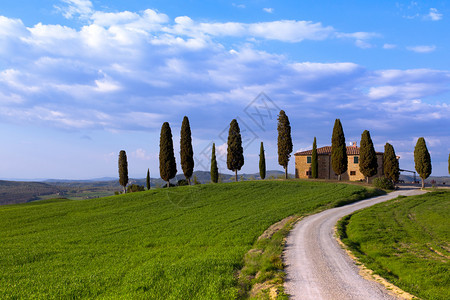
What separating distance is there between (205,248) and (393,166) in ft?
166

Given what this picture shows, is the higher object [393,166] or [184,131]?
[184,131]

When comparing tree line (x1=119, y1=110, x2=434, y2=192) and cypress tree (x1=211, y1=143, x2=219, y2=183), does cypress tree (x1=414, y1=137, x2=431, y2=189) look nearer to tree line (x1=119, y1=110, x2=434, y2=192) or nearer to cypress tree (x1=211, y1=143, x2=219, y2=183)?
tree line (x1=119, y1=110, x2=434, y2=192)

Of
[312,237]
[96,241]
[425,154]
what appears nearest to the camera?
[312,237]

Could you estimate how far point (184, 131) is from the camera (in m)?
55.3

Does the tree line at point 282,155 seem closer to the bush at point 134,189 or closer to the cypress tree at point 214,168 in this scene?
the cypress tree at point 214,168

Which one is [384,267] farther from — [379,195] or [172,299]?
[379,195]

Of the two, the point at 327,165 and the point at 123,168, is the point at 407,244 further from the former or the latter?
the point at 123,168

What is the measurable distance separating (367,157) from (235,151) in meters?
24.7

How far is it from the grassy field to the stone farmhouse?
30926 millimetres

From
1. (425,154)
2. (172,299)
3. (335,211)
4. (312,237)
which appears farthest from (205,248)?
(425,154)

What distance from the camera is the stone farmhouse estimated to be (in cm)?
6297

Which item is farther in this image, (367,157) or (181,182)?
(181,182)

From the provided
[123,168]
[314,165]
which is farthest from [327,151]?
[123,168]

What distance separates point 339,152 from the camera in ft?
192
